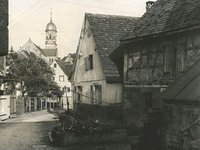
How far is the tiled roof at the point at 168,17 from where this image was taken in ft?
59.8

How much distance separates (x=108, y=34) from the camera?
26.5m

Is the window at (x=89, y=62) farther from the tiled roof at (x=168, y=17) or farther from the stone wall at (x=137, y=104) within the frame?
the tiled roof at (x=168, y=17)

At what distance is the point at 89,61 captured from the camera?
2742 centimetres

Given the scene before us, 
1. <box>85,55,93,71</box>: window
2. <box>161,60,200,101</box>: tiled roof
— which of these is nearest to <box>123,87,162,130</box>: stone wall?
<box>161,60,200,101</box>: tiled roof

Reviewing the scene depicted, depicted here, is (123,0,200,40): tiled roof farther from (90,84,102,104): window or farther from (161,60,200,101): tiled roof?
(90,84,102,104): window

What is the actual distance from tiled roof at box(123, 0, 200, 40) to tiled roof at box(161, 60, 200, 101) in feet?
9.54

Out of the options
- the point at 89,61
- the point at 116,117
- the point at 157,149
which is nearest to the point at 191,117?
the point at 157,149

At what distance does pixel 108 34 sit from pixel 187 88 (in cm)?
1303

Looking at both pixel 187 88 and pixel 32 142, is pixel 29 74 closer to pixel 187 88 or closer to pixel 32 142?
pixel 32 142

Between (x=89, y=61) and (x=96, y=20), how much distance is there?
3.10 metres

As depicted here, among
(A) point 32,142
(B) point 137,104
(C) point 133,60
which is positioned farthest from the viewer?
(C) point 133,60

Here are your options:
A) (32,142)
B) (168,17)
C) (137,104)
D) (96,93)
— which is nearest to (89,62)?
(96,93)

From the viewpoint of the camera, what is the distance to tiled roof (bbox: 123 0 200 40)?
18234 mm

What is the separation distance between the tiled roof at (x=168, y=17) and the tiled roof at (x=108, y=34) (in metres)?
2.70
